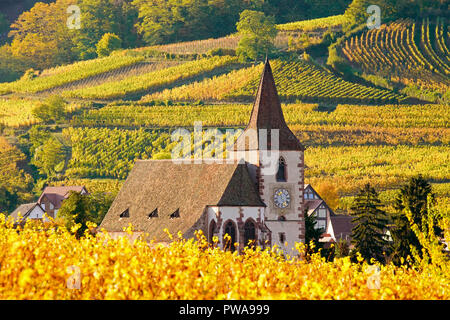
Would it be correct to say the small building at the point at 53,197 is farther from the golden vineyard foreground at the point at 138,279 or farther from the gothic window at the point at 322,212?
the golden vineyard foreground at the point at 138,279

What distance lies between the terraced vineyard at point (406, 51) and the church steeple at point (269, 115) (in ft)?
225

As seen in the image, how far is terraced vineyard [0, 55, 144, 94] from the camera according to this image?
138250mm

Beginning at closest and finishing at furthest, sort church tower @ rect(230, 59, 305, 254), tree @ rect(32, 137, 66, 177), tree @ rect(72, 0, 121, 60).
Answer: church tower @ rect(230, 59, 305, 254), tree @ rect(32, 137, 66, 177), tree @ rect(72, 0, 121, 60)

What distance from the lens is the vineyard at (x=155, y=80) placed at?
4929 inches

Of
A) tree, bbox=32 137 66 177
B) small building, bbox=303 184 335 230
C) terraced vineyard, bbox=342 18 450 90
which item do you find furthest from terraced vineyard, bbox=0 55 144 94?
small building, bbox=303 184 335 230

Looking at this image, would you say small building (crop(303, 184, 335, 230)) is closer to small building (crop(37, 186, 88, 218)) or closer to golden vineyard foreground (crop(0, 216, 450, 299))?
small building (crop(37, 186, 88, 218))

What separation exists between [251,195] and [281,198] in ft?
6.35

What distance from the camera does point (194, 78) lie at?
424 ft

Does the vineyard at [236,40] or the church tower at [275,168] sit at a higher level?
the church tower at [275,168]

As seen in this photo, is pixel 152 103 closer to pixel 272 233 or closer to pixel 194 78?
pixel 194 78

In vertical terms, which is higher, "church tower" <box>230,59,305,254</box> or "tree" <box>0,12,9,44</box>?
"church tower" <box>230,59,305,254</box>

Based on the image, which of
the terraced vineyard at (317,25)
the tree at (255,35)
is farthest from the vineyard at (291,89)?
the terraced vineyard at (317,25)

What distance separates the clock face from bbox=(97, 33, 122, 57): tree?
109 metres
